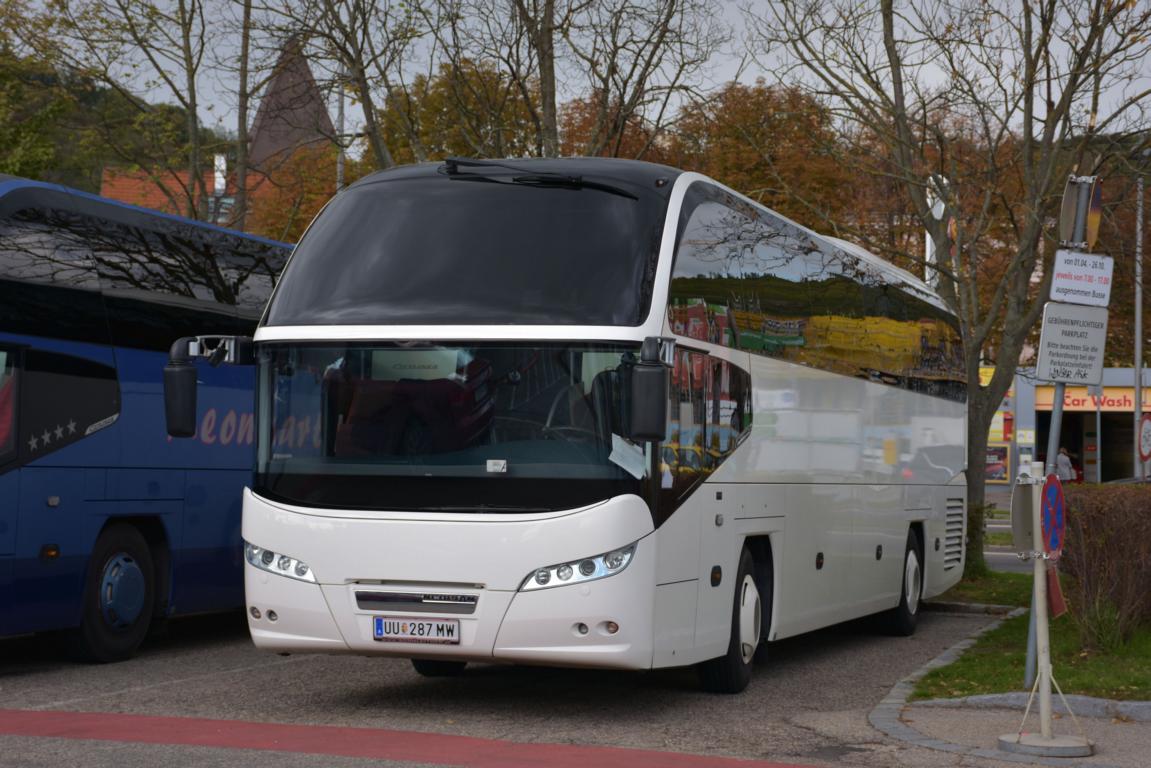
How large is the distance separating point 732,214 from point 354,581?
4.22 meters

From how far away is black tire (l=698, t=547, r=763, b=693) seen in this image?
1196 centimetres

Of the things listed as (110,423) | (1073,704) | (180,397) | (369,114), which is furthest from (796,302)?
(369,114)

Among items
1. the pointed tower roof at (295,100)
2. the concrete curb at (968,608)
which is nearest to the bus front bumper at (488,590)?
the concrete curb at (968,608)

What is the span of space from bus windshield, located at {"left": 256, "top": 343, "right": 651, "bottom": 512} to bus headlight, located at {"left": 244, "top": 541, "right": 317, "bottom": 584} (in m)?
0.36

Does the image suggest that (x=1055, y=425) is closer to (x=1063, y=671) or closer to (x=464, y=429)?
(x=1063, y=671)

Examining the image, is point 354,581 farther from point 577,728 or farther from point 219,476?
point 219,476

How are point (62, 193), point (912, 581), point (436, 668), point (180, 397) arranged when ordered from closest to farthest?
point (180, 397) < point (436, 668) < point (62, 193) < point (912, 581)

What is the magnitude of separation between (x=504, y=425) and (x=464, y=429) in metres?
0.24

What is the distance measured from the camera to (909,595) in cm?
1798

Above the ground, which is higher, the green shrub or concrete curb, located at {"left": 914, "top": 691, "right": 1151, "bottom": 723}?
the green shrub

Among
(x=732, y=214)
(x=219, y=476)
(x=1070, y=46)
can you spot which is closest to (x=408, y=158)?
(x=1070, y=46)

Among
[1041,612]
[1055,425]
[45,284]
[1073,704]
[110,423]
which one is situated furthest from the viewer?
[110,423]

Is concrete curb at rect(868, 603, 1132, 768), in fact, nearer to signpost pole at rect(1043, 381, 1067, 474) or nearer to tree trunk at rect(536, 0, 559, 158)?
signpost pole at rect(1043, 381, 1067, 474)

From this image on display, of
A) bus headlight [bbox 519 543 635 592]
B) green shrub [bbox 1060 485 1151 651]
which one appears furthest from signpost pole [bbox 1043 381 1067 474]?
bus headlight [bbox 519 543 635 592]
